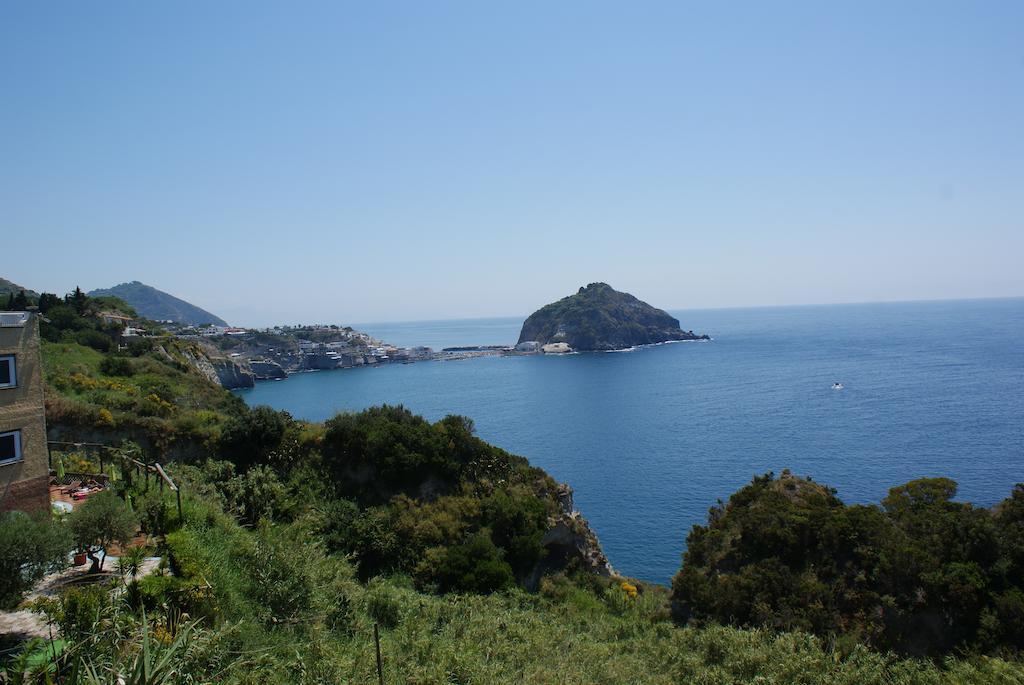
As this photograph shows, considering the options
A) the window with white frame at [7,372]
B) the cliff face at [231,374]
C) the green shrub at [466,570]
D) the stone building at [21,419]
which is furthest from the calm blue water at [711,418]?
the window with white frame at [7,372]

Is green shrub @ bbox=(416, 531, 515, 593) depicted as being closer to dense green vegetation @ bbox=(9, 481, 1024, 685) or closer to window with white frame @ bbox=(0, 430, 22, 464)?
dense green vegetation @ bbox=(9, 481, 1024, 685)

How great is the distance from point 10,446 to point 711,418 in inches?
2165

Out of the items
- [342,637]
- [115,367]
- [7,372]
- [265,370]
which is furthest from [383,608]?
[265,370]

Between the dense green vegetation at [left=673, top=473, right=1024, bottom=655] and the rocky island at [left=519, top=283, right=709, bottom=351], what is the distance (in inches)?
4664

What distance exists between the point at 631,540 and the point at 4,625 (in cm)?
2755

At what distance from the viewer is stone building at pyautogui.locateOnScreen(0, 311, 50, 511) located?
1130 cm

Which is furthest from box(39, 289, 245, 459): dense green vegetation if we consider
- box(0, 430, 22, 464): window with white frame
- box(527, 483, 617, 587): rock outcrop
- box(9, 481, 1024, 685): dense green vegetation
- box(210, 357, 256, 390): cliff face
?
box(210, 357, 256, 390): cliff face

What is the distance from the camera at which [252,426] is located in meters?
21.7

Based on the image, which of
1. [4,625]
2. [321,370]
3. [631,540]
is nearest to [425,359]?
[321,370]

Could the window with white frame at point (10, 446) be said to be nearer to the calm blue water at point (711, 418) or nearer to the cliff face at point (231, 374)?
the calm blue water at point (711, 418)

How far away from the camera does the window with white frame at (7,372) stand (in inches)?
446

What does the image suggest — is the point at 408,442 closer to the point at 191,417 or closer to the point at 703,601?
the point at 191,417

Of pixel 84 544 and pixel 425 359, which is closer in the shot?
pixel 84 544

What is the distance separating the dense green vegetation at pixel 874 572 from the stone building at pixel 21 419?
17.5m
